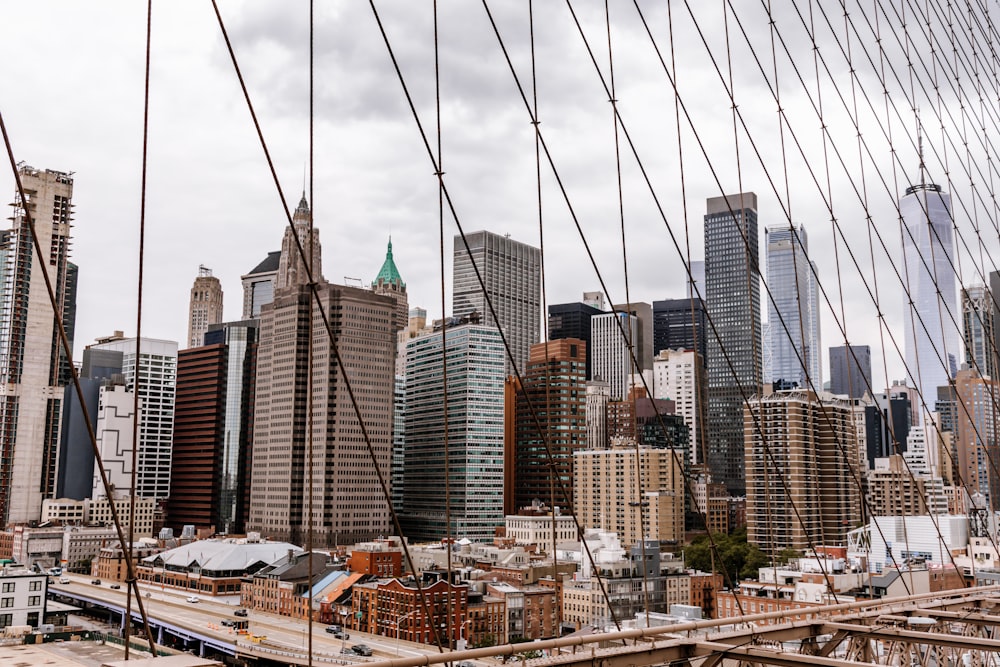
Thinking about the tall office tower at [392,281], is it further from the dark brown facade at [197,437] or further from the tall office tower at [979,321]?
the tall office tower at [979,321]

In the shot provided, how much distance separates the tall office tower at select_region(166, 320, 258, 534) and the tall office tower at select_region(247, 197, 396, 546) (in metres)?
5.68

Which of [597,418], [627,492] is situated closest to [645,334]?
[597,418]

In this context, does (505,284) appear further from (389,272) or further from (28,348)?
(28,348)

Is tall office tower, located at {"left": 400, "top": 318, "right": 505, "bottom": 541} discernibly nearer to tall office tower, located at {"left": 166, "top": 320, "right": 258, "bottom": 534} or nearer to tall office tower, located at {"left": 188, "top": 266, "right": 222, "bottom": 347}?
tall office tower, located at {"left": 166, "top": 320, "right": 258, "bottom": 534}

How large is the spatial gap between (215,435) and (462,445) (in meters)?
15.6

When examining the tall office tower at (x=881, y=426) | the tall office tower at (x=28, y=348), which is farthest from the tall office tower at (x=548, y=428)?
the tall office tower at (x=28, y=348)

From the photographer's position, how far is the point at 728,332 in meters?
75.1

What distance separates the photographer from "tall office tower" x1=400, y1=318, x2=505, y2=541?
140ft

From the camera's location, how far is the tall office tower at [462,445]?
140 feet

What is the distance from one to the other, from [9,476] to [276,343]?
506 inches

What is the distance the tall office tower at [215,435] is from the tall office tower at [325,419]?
568cm

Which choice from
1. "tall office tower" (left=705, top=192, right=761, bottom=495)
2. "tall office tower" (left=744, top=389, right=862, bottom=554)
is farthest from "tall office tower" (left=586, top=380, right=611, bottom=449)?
"tall office tower" (left=744, top=389, right=862, bottom=554)

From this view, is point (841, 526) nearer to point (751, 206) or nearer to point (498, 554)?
point (498, 554)

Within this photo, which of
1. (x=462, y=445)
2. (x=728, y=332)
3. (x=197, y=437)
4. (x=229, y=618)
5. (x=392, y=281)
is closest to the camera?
(x=229, y=618)
